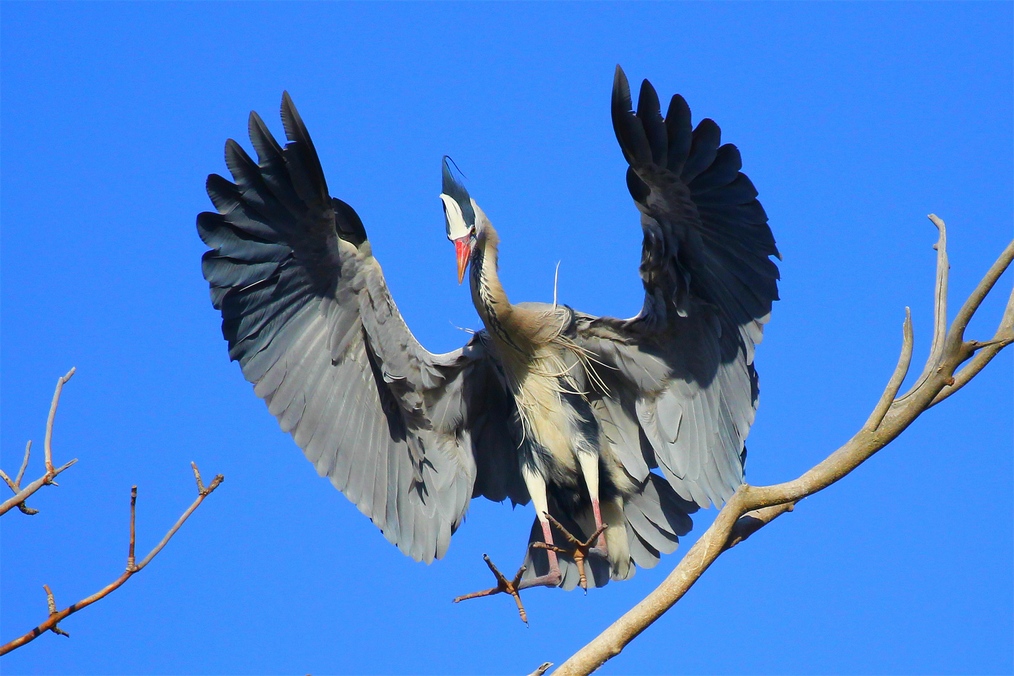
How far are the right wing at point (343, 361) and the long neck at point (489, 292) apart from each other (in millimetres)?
277

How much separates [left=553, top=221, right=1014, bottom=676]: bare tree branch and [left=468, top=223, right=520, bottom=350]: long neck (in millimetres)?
1778

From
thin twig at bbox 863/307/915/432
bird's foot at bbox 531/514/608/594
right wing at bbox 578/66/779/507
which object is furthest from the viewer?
bird's foot at bbox 531/514/608/594

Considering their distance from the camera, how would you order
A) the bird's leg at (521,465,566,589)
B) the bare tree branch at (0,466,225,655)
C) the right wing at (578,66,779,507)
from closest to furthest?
the bare tree branch at (0,466,225,655) < the right wing at (578,66,779,507) < the bird's leg at (521,465,566,589)

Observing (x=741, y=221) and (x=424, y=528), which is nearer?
(x=741, y=221)

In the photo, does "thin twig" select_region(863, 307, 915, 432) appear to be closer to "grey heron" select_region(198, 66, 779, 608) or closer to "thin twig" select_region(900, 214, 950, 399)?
"thin twig" select_region(900, 214, 950, 399)

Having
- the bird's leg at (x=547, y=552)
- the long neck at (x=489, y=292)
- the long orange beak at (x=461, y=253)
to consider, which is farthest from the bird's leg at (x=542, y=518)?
the long orange beak at (x=461, y=253)

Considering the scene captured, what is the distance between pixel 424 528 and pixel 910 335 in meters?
2.83

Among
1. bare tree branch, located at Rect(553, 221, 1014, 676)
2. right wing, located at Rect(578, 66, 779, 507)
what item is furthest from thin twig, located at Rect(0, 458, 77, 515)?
right wing, located at Rect(578, 66, 779, 507)

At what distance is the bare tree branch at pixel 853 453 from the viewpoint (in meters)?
4.23

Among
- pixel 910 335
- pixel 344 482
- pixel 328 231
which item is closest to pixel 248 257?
pixel 328 231

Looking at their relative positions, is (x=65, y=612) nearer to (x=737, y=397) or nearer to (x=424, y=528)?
(x=424, y=528)

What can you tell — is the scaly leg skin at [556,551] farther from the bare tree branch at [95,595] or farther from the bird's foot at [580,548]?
the bare tree branch at [95,595]

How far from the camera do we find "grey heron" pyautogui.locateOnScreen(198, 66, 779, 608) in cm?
531

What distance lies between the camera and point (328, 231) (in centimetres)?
551
